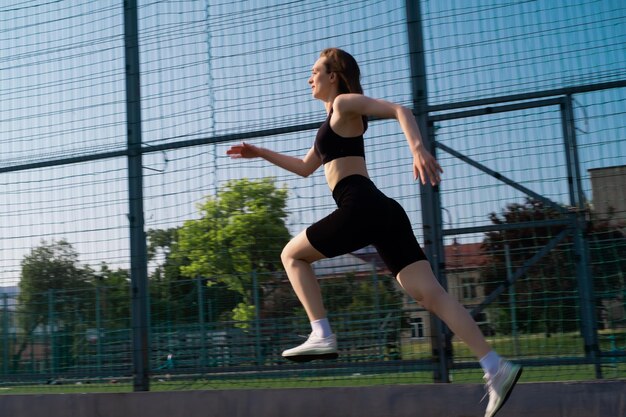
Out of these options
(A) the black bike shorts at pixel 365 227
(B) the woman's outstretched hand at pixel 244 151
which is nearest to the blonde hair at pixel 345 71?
(A) the black bike shorts at pixel 365 227

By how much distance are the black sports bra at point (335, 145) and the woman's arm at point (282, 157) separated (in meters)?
0.34

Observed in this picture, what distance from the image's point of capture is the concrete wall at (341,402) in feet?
14.3

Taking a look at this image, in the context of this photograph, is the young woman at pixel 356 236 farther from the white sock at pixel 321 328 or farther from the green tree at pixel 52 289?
the green tree at pixel 52 289

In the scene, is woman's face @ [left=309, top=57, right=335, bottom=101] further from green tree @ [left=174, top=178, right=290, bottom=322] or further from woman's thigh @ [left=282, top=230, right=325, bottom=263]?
green tree @ [left=174, top=178, right=290, bottom=322]

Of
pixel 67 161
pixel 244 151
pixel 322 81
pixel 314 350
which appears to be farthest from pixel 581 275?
pixel 67 161

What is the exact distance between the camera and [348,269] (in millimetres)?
5406

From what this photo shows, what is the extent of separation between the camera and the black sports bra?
391cm

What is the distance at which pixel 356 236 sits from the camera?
12.6 ft

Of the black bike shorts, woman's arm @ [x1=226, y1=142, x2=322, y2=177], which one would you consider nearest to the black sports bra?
the black bike shorts


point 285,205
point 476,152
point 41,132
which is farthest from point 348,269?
point 41,132

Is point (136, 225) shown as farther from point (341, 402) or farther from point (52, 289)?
point (341, 402)

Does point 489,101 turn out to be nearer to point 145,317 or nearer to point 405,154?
point 405,154

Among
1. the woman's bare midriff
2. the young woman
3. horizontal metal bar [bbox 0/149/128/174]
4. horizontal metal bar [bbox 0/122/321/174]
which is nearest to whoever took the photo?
the young woman

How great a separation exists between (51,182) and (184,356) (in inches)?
66.7
